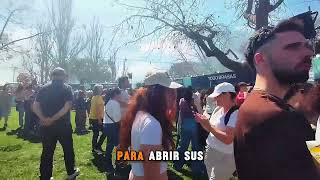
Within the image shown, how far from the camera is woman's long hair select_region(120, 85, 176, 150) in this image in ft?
10.2

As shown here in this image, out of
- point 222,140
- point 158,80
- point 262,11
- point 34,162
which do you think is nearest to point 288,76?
point 158,80

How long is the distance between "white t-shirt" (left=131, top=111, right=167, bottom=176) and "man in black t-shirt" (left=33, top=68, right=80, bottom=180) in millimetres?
3522

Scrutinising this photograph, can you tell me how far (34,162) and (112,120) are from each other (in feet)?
8.17

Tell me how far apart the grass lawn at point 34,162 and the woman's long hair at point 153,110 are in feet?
14.3

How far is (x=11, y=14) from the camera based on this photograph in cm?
2156

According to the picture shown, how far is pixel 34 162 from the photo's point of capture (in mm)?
9164

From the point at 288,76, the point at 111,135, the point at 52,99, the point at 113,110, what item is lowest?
the point at 111,135

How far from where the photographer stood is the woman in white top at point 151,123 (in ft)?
9.68

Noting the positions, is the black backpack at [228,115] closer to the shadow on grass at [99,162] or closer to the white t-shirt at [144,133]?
the white t-shirt at [144,133]

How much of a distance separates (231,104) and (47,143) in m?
3.15

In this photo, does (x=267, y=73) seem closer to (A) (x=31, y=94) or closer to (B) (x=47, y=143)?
(B) (x=47, y=143)

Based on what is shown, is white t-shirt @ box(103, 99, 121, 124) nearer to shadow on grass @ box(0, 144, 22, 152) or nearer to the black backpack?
the black backpack

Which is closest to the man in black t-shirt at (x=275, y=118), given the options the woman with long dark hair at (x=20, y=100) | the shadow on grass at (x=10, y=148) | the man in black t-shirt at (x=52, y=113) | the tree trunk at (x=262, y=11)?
the man in black t-shirt at (x=52, y=113)

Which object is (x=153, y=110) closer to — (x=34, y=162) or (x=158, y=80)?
(x=158, y=80)
